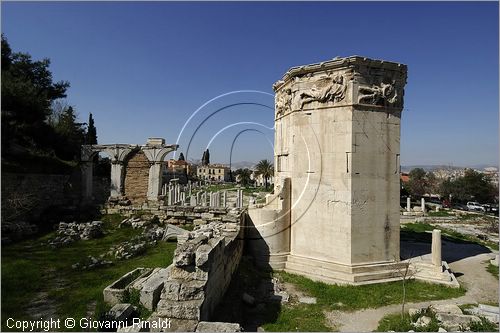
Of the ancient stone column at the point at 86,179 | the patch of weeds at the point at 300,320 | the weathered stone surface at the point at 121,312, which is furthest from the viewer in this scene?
the ancient stone column at the point at 86,179

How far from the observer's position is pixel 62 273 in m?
9.72

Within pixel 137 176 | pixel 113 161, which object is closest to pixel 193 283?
pixel 137 176

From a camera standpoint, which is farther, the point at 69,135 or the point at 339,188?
the point at 69,135

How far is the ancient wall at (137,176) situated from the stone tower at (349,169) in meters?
15.0

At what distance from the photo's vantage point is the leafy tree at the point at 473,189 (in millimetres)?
52562

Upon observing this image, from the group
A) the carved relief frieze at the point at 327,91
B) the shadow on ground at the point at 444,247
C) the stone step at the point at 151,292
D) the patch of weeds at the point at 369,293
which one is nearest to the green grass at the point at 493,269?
the shadow on ground at the point at 444,247

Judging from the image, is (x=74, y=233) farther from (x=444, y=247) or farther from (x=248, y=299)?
(x=444, y=247)

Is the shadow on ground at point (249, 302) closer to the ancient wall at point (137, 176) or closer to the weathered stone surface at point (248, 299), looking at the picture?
the weathered stone surface at point (248, 299)

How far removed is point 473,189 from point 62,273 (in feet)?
201

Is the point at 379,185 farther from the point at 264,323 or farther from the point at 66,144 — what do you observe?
the point at 66,144

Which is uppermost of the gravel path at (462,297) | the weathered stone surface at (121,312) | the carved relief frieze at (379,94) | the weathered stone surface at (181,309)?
the carved relief frieze at (379,94)

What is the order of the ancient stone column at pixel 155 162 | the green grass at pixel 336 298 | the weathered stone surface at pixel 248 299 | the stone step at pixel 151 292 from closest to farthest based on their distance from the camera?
the stone step at pixel 151 292 → the green grass at pixel 336 298 → the weathered stone surface at pixel 248 299 → the ancient stone column at pixel 155 162

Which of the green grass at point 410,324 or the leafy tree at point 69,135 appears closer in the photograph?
the green grass at point 410,324

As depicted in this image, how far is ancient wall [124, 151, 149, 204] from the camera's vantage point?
23.3 m
